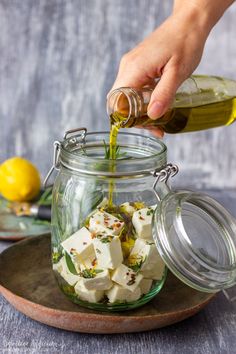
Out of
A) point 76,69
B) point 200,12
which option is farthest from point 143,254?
point 76,69

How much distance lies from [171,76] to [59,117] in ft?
3.81

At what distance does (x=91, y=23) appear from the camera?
7.32ft

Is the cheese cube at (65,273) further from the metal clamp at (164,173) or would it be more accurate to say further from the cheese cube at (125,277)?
the metal clamp at (164,173)

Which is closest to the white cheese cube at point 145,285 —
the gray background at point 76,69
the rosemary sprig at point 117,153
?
the rosemary sprig at point 117,153

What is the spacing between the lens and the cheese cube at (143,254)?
3.82 feet

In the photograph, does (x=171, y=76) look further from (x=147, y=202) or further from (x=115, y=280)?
(x=115, y=280)

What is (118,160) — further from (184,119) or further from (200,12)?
(200,12)

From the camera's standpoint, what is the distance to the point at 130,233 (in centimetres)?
119

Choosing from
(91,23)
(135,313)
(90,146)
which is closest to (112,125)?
(90,146)

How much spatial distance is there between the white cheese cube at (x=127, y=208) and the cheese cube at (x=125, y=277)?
0.11 metres

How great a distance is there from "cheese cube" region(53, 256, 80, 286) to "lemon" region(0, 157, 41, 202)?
661mm

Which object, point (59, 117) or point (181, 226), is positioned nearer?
point (181, 226)

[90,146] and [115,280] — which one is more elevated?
[90,146]

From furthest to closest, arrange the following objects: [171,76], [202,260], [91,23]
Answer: [91,23], [171,76], [202,260]
